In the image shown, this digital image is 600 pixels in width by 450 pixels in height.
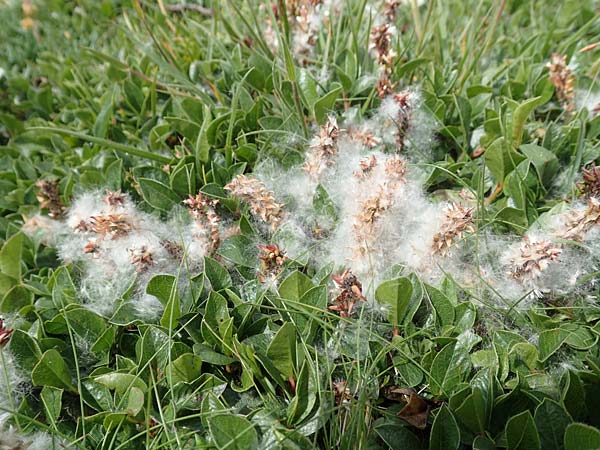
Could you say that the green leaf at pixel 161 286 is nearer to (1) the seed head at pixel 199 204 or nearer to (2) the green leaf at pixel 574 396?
(1) the seed head at pixel 199 204

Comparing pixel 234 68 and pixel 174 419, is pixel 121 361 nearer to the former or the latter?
pixel 174 419

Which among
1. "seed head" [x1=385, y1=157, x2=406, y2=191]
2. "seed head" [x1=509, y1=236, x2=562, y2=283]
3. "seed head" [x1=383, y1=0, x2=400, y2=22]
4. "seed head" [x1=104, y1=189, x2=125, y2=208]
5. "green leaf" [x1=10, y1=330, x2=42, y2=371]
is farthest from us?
Result: "seed head" [x1=383, y1=0, x2=400, y2=22]

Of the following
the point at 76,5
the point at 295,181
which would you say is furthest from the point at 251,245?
the point at 76,5

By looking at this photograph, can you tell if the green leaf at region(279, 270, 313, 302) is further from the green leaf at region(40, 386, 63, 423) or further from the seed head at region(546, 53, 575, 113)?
the seed head at region(546, 53, 575, 113)

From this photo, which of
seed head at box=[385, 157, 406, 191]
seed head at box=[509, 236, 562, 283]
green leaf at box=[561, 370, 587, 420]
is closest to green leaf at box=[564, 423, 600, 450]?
green leaf at box=[561, 370, 587, 420]

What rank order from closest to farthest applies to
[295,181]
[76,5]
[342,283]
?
[342,283]
[295,181]
[76,5]
